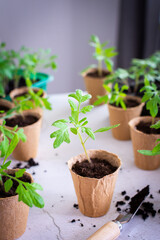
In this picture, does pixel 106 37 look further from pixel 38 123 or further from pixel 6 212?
pixel 6 212

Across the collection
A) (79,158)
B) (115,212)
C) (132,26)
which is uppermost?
(132,26)

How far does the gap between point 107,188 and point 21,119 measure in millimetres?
506

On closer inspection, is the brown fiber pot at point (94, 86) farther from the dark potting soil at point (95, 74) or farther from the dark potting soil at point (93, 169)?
the dark potting soil at point (93, 169)

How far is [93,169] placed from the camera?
0.96 metres

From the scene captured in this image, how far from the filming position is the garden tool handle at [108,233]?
796 millimetres

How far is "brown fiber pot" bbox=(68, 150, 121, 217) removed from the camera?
0.90 metres

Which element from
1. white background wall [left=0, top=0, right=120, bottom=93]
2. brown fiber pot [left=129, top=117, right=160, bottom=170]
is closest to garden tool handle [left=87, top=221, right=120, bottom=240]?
brown fiber pot [left=129, top=117, right=160, bottom=170]

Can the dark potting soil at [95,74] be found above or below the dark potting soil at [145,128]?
above

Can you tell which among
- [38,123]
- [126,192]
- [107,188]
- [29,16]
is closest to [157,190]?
[126,192]

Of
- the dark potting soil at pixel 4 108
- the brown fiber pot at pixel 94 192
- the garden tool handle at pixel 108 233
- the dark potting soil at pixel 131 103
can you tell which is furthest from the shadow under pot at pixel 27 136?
the garden tool handle at pixel 108 233

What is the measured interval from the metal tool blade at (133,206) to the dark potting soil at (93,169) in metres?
0.11

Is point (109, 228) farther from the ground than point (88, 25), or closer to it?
closer to it

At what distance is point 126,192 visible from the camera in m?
1.04

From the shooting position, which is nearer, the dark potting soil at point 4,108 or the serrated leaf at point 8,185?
the serrated leaf at point 8,185
